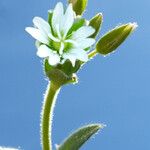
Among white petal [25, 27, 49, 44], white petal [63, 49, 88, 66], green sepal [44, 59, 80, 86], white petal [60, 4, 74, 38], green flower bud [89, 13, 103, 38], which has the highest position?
green flower bud [89, 13, 103, 38]

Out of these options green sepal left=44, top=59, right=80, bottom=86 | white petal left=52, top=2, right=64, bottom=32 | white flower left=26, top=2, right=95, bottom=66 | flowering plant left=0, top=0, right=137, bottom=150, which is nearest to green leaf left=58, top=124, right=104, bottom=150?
flowering plant left=0, top=0, right=137, bottom=150

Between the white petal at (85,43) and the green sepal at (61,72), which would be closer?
the white petal at (85,43)

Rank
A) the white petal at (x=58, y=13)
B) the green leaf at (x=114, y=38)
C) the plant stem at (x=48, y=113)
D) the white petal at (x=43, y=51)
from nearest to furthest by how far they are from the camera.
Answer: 1. the white petal at (x=43, y=51)
2. the white petal at (x=58, y=13)
3. the plant stem at (x=48, y=113)
4. the green leaf at (x=114, y=38)

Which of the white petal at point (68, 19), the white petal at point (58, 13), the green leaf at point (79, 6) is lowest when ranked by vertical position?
the white petal at point (68, 19)

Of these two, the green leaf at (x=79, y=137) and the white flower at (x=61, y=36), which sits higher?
the white flower at (x=61, y=36)

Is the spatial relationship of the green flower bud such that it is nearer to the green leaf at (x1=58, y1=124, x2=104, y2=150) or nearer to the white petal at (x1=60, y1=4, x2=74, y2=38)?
the white petal at (x1=60, y1=4, x2=74, y2=38)

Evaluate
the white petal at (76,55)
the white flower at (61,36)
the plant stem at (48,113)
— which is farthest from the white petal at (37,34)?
the plant stem at (48,113)

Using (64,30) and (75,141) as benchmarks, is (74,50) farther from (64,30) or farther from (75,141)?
(75,141)

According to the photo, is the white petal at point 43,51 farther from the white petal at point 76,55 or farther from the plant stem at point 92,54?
the plant stem at point 92,54
